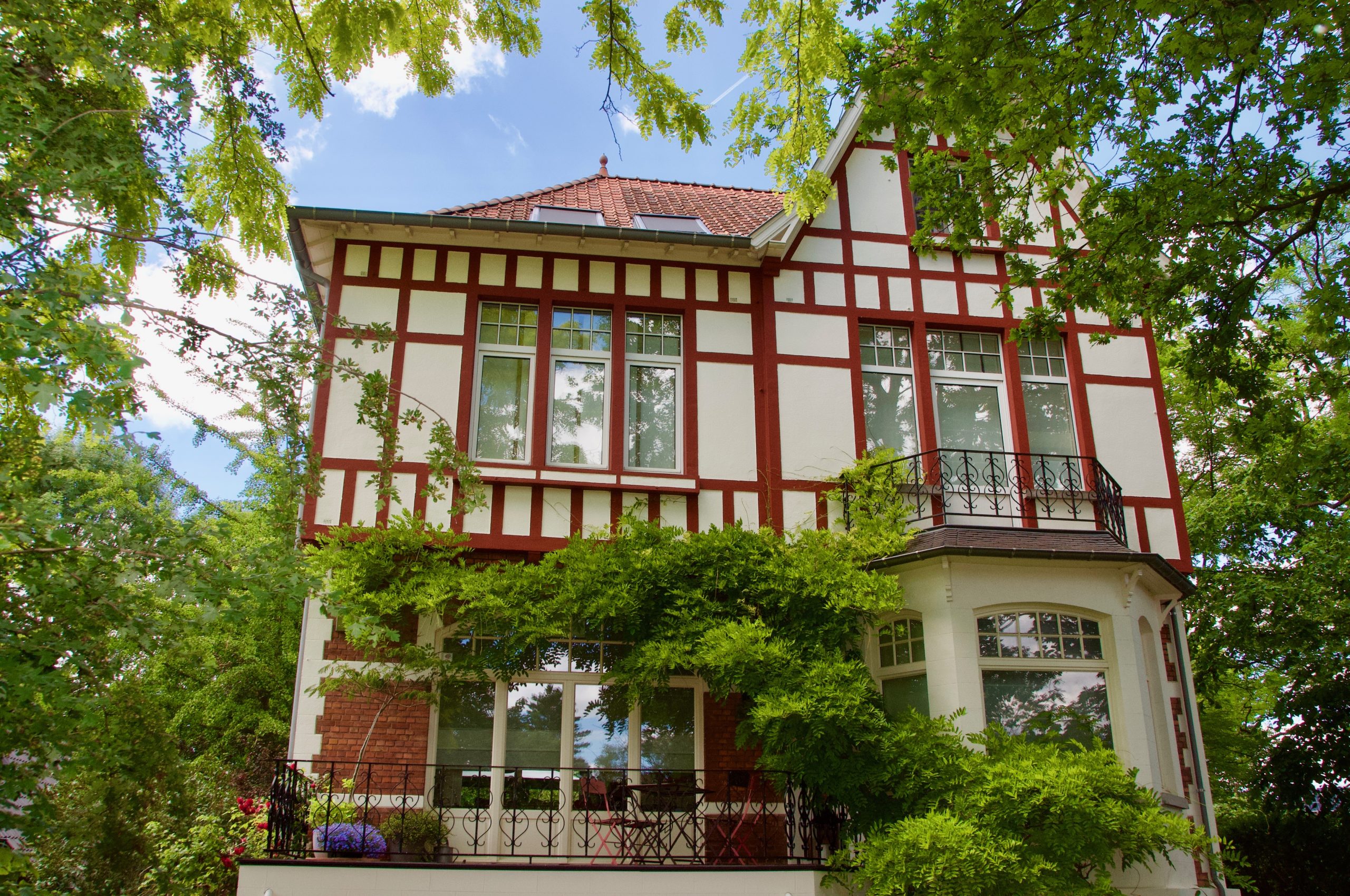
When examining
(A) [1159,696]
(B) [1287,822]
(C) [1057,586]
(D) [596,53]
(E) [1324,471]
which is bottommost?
(B) [1287,822]

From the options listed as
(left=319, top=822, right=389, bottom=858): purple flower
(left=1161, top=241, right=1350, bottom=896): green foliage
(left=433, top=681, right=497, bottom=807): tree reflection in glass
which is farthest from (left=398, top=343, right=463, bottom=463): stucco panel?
(left=1161, top=241, right=1350, bottom=896): green foliage

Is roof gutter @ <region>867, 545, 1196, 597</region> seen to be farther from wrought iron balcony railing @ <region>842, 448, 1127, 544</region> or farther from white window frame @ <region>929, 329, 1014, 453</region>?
white window frame @ <region>929, 329, 1014, 453</region>

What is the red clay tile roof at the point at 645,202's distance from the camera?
1137 cm

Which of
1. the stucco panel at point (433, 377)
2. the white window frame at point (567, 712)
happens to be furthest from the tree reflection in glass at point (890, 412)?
the stucco panel at point (433, 377)

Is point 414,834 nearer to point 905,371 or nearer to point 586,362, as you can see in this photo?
point 586,362

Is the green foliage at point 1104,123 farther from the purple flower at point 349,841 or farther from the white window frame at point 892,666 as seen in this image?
the purple flower at point 349,841

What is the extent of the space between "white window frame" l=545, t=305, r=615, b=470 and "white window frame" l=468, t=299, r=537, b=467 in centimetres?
11

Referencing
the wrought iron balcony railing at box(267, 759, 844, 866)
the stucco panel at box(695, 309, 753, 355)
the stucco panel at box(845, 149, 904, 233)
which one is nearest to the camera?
the wrought iron balcony railing at box(267, 759, 844, 866)

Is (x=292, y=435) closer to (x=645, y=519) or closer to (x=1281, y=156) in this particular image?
(x=645, y=519)

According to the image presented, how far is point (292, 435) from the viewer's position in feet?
20.7

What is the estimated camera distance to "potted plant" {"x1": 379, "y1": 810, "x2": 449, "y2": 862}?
8117 millimetres

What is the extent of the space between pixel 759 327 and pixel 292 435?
5.52 m

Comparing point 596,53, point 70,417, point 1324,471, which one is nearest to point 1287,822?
point 1324,471

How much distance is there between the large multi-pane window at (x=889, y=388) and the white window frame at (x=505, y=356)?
3.35 m
